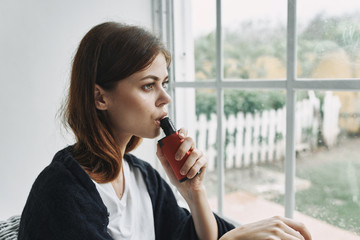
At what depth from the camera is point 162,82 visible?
0.85 metres

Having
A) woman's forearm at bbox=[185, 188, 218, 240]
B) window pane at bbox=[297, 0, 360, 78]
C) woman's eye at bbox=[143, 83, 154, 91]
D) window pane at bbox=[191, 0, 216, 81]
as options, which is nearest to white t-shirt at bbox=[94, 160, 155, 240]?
woman's forearm at bbox=[185, 188, 218, 240]

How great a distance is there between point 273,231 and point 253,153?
92 cm

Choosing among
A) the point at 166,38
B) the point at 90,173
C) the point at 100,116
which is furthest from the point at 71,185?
the point at 166,38

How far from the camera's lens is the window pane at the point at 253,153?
4.29 ft

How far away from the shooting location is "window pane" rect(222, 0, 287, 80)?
1.17 m

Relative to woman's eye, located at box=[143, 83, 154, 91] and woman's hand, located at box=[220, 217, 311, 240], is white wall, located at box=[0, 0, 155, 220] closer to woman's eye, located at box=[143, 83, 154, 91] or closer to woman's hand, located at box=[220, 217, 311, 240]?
woman's eye, located at box=[143, 83, 154, 91]

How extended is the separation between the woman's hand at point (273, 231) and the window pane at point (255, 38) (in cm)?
62

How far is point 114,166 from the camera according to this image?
0.85 meters

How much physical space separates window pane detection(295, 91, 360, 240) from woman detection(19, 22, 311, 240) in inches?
11.3

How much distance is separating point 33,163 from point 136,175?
1.84ft

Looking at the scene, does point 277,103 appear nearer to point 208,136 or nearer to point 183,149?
point 208,136

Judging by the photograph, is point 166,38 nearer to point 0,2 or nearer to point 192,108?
point 192,108

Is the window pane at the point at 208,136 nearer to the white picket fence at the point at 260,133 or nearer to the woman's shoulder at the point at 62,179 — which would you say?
the white picket fence at the point at 260,133

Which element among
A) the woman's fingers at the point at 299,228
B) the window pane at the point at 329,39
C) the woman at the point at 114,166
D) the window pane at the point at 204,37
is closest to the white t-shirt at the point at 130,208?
the woman at the point at 114,166
